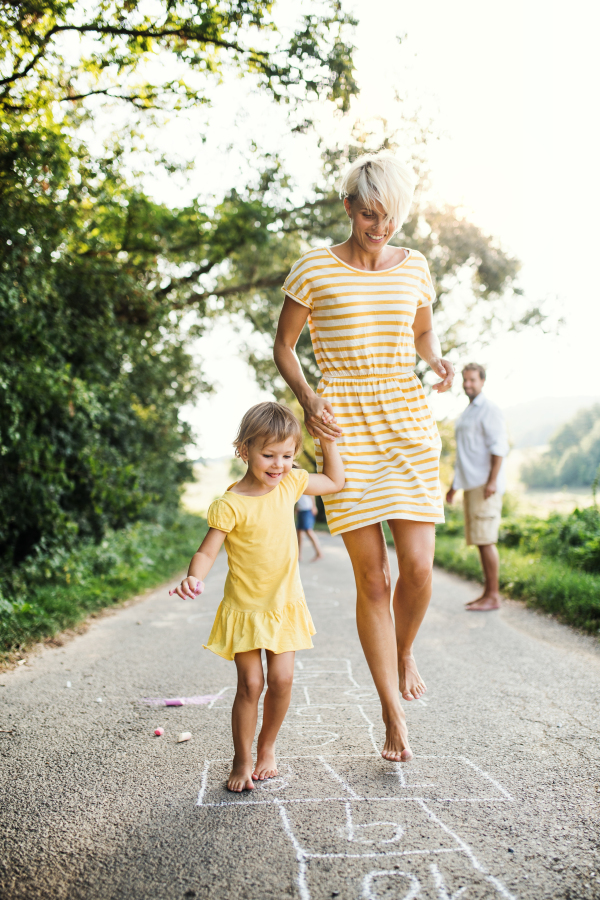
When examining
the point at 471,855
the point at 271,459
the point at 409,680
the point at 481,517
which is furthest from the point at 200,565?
the point at 481,517

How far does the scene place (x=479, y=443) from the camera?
6578 mm

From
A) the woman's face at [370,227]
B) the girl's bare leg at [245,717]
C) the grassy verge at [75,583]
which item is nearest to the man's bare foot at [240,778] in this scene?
the girl's bare leg at [245,717]

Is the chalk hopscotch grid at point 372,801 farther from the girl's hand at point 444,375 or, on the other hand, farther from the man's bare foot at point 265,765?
the girl's hand at point 444,375

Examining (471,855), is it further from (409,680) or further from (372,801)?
(409,680)

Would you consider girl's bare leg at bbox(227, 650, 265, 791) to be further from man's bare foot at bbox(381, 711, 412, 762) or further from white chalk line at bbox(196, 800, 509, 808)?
man's bare foot at bbox(381, 711, 412, 762)

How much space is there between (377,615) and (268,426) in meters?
0.90

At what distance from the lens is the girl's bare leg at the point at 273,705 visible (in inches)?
101

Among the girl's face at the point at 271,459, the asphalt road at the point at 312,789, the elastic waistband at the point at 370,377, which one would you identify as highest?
the elastic waistband at the point at 370,377

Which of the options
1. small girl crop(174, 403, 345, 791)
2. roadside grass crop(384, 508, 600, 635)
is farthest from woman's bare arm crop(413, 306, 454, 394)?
roadside grass crop(384, 508, 600, 635)

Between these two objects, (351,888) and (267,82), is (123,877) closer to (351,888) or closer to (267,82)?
(351,888)

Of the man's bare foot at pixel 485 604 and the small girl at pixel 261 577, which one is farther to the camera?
the man's bare foot at pixel 485 604

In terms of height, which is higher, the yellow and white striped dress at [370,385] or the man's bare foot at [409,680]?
the yellow and white striped dress at [370,385]

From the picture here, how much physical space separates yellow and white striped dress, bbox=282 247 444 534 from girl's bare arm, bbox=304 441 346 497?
0.04 metres

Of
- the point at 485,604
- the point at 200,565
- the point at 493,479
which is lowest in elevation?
the point at 485,604
